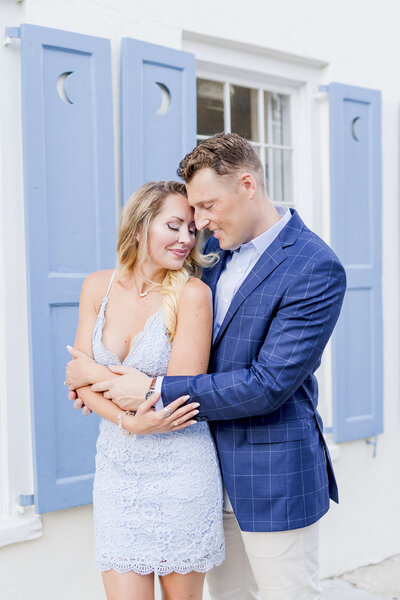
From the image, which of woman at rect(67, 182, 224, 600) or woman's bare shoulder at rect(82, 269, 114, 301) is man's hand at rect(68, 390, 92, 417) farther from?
woman's bare shoulder at rect(82, 269, 114, 301)

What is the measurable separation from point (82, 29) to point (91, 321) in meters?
1.54

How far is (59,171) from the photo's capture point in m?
2.83

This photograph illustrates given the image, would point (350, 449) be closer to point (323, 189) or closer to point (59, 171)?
point (323, 189)

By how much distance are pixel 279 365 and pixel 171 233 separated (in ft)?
1.82

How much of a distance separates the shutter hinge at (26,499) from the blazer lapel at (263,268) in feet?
4.28

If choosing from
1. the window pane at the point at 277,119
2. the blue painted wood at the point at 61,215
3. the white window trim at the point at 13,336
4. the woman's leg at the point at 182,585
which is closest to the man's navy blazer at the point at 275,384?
the woman's leg at the point at 182,585

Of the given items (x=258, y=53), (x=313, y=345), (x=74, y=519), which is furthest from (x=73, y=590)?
(x=258, y=53)

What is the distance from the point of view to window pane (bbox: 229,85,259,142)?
3.69 m

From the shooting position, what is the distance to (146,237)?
212 centimetres

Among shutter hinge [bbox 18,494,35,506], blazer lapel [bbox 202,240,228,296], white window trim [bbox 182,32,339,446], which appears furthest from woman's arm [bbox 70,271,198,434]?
white window trim [bbox 182,32,339,446]

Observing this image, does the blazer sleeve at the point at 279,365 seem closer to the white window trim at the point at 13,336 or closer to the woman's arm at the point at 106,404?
the woman's arm at the point at 106,404

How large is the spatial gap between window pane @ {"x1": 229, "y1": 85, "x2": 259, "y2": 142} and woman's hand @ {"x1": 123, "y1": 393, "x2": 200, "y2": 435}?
221cm

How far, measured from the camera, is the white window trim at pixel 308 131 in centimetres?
372

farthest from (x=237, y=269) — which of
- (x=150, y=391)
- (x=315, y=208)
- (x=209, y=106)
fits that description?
(x=315, y=208)
